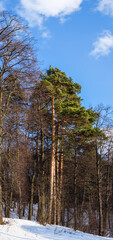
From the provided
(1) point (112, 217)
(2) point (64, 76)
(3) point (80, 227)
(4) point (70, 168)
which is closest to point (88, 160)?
(4) point (70, 168)

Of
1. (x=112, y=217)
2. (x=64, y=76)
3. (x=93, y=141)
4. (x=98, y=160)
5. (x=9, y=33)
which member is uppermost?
(x=64, y=76)

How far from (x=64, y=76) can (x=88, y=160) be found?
8933mm

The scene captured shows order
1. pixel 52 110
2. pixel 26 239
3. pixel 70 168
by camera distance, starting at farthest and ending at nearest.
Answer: pixel 70 168 < pixel 52 110 < pixel 26 239

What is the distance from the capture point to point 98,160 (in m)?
16.5

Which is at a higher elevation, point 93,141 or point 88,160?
point 93,141

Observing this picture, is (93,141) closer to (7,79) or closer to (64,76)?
(64,76)

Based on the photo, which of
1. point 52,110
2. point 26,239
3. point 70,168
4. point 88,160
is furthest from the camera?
point 70,168

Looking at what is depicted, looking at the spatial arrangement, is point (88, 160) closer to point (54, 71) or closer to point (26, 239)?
point (54, 71)

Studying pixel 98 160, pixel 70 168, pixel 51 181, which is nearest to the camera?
pixel 51 181

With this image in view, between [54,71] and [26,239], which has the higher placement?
[54,71]

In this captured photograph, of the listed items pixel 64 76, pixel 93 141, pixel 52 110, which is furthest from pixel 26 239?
pixel 64 76

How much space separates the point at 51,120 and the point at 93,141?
4.07 m

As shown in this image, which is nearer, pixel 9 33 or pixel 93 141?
pixel 9 33

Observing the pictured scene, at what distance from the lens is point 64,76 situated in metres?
17.1
